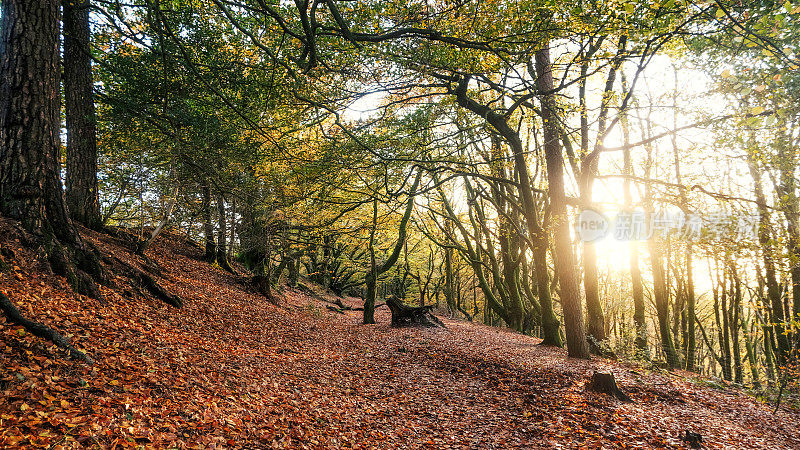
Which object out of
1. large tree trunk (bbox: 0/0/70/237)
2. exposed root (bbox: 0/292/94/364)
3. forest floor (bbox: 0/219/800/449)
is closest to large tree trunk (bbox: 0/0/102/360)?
large tree trunk (bbox: 0/0/70/237)

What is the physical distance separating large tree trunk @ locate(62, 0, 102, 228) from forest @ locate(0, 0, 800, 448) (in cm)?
5

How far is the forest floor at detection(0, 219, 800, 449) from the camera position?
149 inches

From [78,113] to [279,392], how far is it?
8763mm

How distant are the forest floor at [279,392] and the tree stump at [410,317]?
12.6 feet

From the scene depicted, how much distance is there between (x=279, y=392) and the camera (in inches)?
253

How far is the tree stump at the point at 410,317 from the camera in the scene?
14.6m

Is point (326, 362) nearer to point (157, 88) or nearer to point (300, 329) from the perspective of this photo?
point (300, 329)

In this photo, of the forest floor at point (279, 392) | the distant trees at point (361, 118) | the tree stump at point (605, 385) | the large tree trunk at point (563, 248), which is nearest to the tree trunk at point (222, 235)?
the distant trees at point (361, 118)

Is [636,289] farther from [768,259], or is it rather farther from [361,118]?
[361,118]

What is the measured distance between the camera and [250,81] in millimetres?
7559

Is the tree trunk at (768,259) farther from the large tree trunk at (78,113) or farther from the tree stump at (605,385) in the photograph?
the large tree trunk at (78,113)

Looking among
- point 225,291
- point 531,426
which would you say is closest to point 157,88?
point 225,291

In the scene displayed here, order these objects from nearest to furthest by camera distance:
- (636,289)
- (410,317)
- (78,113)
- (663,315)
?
1. (78,113)
2. (636,289)
3. (663,315)
4. (410,317)

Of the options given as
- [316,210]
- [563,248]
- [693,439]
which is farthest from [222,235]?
[693,439]
